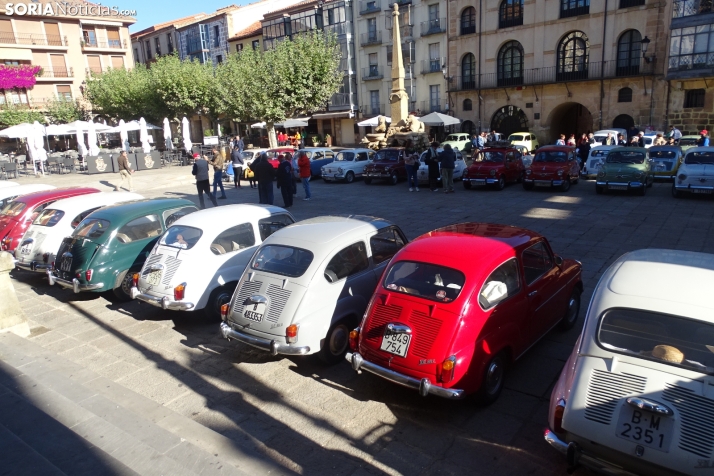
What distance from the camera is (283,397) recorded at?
593cm

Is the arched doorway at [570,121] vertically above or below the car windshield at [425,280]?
above

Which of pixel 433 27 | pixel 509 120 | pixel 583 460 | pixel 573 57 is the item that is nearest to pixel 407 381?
pixel 583 460

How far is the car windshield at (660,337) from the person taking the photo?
3941 mm

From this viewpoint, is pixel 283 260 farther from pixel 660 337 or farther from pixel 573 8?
pixel 573 8

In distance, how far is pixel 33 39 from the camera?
157 ft

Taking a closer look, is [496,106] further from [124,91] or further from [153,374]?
[153,374]

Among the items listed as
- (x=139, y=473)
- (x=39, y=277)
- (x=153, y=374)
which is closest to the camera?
(x=139, y=473)

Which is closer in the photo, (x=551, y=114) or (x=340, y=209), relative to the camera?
(x=340, y=209)

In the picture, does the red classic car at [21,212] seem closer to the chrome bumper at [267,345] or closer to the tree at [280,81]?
the chrome bumper at [267,345]

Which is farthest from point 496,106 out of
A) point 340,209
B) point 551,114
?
point 340,209

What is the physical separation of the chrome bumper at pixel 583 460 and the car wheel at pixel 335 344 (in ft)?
9.93

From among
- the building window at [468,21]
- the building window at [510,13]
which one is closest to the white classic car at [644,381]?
the building window at [510,13]

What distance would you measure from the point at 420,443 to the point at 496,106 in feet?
113

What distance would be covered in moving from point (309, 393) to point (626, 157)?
15.5 meters
